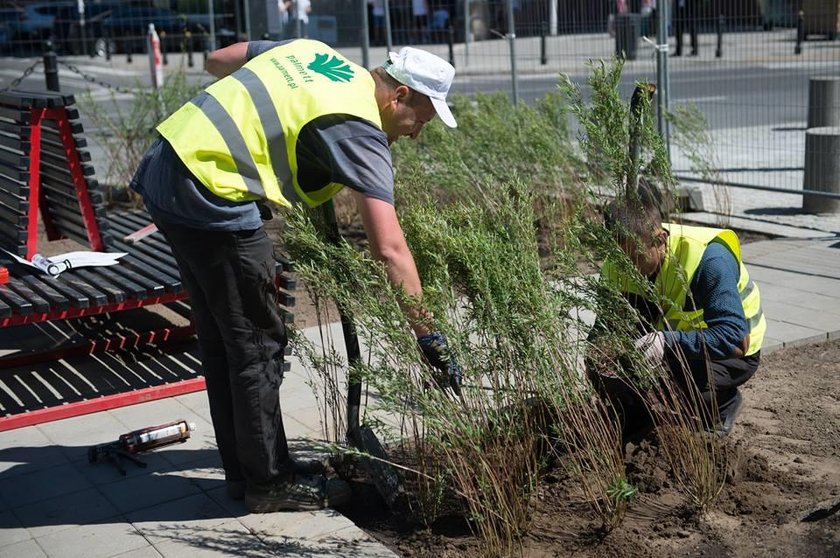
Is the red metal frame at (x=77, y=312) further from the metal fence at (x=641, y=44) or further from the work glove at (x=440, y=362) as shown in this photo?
the metal fence at (x=641, y=44)

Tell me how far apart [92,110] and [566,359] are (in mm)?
7654

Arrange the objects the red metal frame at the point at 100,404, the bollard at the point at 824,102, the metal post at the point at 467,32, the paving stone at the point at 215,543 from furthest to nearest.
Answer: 1. the metal post at the point at 467,32
2. the bollard at the point at 824,102
3. the red metal frame at the point at 100,404
4. the paving stone at the point at 215,543

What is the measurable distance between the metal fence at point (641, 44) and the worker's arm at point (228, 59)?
193 inches

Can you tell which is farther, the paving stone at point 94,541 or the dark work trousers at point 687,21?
the dark work trousers at point 687,21

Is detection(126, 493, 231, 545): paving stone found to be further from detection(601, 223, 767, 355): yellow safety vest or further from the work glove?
detection(601, 223, 767, 355): yellow safety vest

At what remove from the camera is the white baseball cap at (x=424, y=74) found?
3.55 metres

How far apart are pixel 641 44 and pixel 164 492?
25.3 feet

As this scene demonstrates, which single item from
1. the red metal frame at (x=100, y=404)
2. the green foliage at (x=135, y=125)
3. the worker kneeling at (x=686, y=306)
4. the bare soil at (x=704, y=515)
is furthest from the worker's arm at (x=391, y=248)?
the green foliage at (x=135, y=125)

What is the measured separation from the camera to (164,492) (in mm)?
4203

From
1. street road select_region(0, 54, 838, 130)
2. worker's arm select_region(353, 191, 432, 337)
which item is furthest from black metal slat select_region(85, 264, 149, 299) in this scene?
street road select_region(0, 54, 838, 130)

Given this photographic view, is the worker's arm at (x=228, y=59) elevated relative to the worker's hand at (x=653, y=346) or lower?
elevated

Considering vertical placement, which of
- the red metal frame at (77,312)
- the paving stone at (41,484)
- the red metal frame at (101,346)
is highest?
the red metal frame at (77,312)

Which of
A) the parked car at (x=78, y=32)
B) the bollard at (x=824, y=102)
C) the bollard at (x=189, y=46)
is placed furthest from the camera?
the parked car at (x=78, y=32)

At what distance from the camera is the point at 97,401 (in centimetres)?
512
